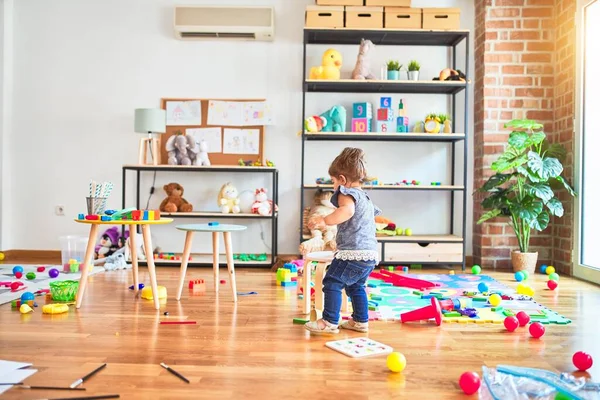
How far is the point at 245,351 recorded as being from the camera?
7.36 ft

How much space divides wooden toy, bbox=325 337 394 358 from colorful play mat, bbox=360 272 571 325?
50cm

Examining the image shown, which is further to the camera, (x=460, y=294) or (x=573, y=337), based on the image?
(x=460, y=294)

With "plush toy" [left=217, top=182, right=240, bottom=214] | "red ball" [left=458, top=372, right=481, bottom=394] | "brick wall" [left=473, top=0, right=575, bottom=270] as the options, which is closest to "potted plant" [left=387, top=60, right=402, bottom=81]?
"brick wall" [left=473, top=0, right=575, bottom=270]

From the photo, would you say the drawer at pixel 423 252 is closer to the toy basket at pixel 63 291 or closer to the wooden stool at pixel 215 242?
the wooden stool at pixel 215 242

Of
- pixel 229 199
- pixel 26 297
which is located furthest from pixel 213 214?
pixel 26 297

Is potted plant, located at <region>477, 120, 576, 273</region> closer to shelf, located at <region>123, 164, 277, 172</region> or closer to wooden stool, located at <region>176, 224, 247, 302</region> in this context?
shelf, located at <region>123, 164, 277, 172</region>

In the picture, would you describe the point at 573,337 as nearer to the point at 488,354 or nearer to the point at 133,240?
the point at 488,354

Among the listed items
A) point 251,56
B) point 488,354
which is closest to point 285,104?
point 251,56

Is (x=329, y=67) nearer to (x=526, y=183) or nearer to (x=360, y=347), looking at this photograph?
(x=526, y=183)

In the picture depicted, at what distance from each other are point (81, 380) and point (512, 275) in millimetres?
3639

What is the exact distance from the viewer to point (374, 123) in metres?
5.15

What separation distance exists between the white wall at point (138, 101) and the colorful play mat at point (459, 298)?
1341 millimetres

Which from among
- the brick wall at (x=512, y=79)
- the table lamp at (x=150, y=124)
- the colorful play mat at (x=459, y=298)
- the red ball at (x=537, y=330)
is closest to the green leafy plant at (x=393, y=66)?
the brick wall at (x=512, y=79)

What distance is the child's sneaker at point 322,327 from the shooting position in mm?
2539
